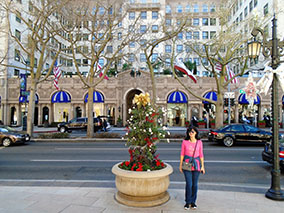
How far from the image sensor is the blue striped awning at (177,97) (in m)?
34.6

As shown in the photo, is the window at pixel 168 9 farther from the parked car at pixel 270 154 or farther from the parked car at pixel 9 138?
the parked car at pixel 270 154

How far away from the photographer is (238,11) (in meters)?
48.7

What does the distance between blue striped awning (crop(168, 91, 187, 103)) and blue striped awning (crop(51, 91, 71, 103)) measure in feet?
54.7

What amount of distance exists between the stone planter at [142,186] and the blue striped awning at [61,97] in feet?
108

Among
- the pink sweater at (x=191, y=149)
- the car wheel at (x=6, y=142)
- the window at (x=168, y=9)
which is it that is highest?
the window at (x=168, y=9)

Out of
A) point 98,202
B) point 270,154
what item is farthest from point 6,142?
point 270,154

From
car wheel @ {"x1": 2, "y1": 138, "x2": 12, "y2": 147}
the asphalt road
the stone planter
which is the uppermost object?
the stone planter

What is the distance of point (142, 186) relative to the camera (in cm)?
470

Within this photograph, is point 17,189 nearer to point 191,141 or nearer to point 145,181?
point 145,181

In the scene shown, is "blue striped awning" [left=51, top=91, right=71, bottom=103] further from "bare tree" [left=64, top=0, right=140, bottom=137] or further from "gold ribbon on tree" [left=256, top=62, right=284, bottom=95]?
"gold ribbon on tree" [left=256, top=62, right=284, bottom=95]

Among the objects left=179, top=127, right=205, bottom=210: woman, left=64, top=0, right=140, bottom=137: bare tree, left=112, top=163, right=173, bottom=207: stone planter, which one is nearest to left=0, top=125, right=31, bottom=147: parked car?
left=64, top=0, right=140, bottom=137: bare tree

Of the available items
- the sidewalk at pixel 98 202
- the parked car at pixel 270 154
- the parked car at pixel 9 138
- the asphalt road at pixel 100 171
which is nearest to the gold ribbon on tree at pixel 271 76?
the sidewalk at pixel 98 202

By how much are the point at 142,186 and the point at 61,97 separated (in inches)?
1324

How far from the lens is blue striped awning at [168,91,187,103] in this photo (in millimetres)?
34625
